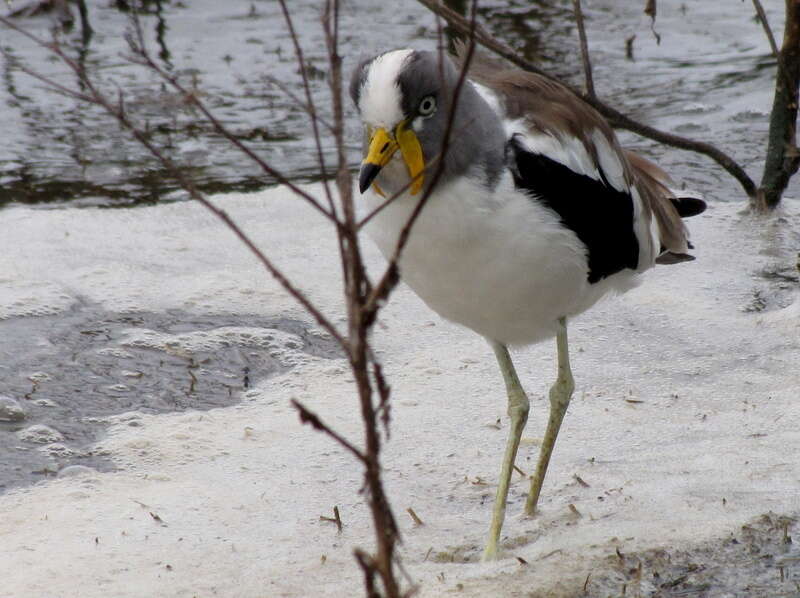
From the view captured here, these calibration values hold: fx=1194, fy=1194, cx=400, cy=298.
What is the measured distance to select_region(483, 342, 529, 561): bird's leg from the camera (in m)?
3.53

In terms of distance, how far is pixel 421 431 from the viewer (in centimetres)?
433

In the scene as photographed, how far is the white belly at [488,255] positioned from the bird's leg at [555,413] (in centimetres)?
23

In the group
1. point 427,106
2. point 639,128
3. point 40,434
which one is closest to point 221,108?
point 639,128

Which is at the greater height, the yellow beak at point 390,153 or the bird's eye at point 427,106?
the bird's eye at point 427,106

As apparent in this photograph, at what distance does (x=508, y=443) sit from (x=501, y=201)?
2.98ft

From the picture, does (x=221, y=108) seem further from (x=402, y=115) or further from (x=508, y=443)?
(x=402, y=115)

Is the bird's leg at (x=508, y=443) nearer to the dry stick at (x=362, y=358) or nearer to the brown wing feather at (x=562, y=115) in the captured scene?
the brown wing feather at (x=562, y=115)

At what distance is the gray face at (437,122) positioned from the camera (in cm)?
311

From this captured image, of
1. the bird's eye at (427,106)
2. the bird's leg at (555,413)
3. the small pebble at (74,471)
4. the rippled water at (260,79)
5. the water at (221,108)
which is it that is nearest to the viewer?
the bird's eye at (427,106)

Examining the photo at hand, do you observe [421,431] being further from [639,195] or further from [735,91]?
[735,91]

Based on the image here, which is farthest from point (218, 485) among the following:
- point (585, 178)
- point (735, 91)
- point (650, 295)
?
point (735, 91)

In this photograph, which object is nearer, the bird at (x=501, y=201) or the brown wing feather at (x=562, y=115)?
the bird at (x=501, y=201)

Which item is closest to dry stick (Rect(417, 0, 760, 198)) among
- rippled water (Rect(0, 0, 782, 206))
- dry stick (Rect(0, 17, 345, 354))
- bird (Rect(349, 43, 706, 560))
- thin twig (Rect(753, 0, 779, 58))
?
thin twig (Rect(753, 0, 779, 58))

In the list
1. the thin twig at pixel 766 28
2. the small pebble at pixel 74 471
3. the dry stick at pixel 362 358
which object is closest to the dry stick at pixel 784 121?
the thin twig at pixel 766 28
